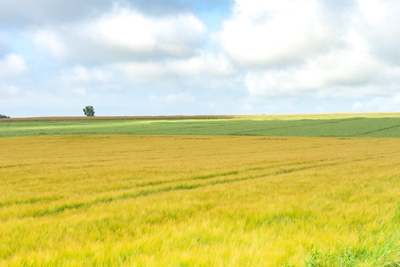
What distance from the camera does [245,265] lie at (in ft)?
13.2

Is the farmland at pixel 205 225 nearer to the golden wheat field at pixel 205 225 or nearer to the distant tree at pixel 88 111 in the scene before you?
the golden wheat field at pixel 205 225

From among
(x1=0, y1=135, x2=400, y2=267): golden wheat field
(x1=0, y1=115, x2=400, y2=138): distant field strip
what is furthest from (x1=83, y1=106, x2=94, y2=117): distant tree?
(x1=0, y1=135, x2=400, y2=267): golden wheat field

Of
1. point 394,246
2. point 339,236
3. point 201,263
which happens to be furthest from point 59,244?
point 394,246

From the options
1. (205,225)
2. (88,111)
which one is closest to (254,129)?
(205,225)

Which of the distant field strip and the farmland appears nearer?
the farmland

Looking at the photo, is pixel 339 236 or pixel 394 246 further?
pixel 339 236

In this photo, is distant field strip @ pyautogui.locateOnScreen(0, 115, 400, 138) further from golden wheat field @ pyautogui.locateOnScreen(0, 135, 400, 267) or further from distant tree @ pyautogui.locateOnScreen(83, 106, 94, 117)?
distant tree @ pyautogui.locateOnScreen(83, 106, 94, 117)

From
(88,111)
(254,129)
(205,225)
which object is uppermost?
(88,111)

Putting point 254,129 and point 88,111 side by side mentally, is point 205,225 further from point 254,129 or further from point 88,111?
point 88,111

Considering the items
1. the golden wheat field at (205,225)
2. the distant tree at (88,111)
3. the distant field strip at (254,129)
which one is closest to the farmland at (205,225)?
the golden wheat field at (205,225)

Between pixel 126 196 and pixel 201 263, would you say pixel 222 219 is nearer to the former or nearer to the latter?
pixel 201 263

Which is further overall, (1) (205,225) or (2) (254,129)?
(2) (254,129)

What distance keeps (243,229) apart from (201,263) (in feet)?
6.14

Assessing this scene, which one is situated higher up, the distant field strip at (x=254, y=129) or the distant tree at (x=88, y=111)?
the distant tree at (x=88, y=111)
